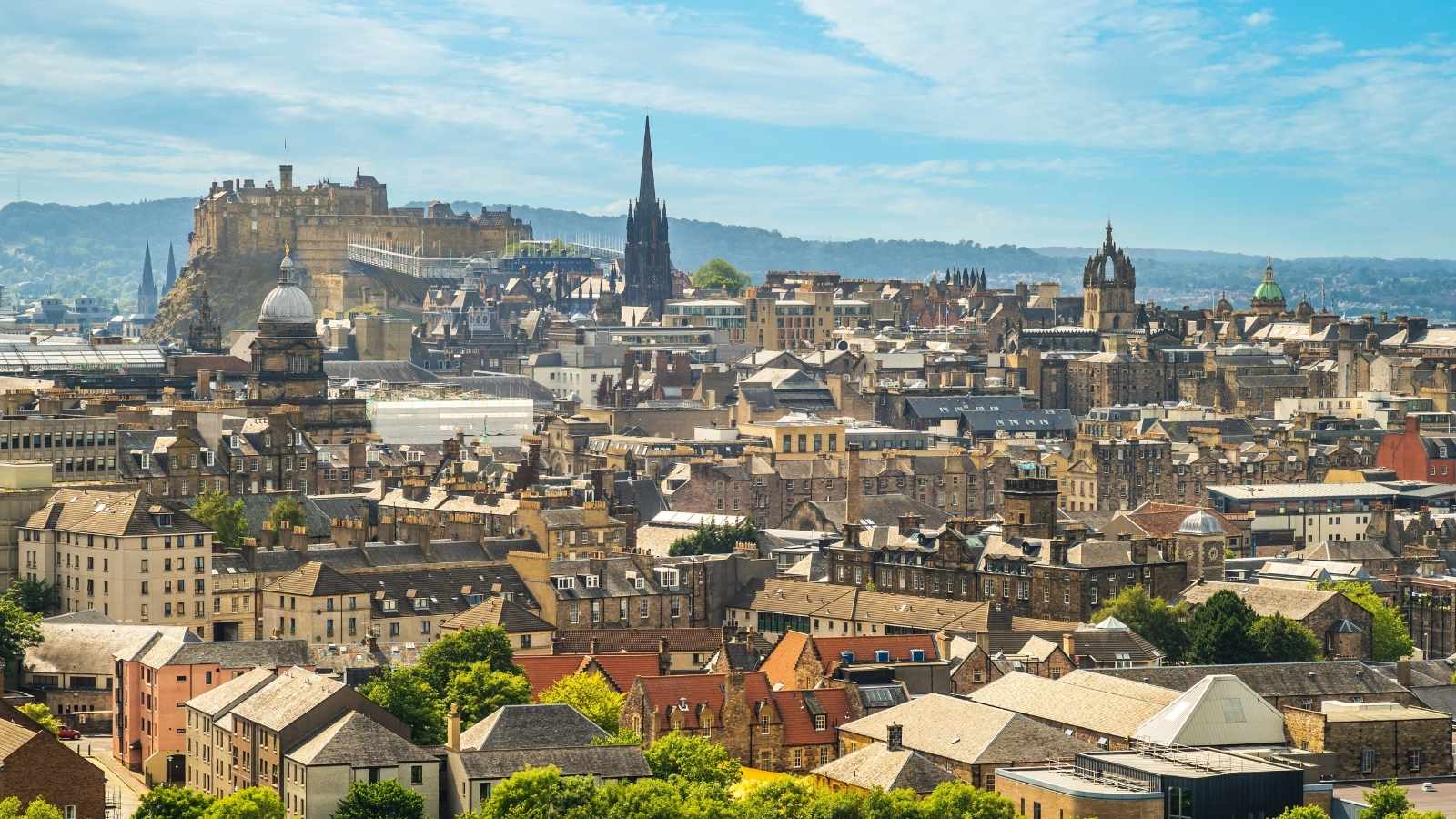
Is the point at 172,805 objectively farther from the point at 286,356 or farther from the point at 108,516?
the point at 286,356

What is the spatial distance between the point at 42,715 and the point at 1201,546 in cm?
6231

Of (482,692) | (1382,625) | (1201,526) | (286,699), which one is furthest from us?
(1201,526)

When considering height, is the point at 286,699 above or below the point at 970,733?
above

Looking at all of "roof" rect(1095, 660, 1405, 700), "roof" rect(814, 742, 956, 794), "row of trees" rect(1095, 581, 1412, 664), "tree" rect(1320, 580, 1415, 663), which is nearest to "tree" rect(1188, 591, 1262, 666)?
"row of trees" rect(1095, 581, 1412, 664)

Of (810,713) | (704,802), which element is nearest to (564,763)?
(704,802)

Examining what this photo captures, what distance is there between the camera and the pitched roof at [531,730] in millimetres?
95250

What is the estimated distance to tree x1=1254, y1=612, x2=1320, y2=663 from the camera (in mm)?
123500

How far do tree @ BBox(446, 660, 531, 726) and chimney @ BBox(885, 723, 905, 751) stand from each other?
1335cm

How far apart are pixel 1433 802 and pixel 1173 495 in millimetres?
88955

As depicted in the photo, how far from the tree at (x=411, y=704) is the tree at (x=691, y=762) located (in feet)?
25.7

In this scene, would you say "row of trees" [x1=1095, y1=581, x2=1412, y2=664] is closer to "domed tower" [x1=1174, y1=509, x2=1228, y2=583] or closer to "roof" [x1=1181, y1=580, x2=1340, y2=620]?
"roof" [x1=1181, y1=580, x2=1340, y2=620]

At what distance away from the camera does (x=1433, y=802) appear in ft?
326

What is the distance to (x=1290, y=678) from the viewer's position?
370 ft

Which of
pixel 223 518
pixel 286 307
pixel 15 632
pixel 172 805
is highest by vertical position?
pixel 286 307
